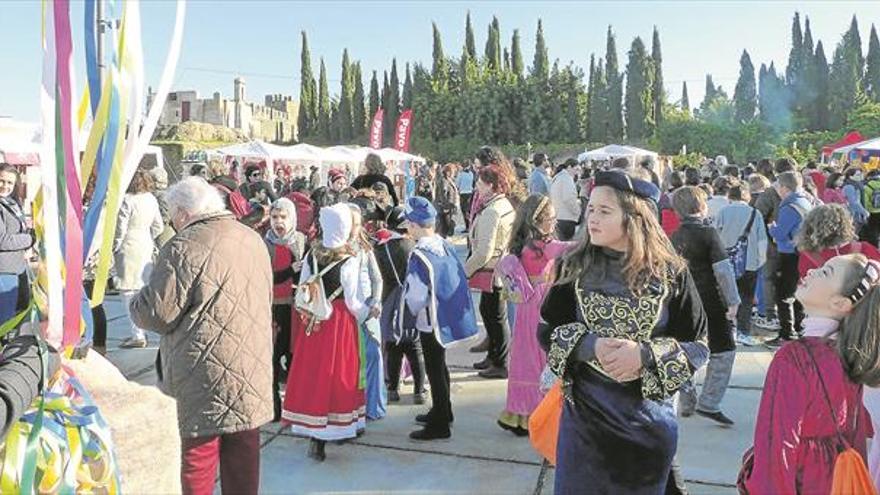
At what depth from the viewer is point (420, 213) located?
474 centimetres

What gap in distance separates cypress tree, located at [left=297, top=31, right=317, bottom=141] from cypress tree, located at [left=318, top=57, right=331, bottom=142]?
2.42ft

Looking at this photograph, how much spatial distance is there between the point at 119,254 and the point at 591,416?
212 inches

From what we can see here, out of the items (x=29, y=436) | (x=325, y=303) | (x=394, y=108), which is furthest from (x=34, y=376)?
(x=394, y=108)

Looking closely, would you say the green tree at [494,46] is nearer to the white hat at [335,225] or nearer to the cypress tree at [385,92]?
the cypress tree at [385,92]

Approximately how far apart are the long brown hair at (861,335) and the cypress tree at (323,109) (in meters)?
62.0

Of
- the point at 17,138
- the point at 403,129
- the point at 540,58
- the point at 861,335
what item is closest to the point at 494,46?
the point at 540,58

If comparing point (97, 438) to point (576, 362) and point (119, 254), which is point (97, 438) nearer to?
point (576, 362)

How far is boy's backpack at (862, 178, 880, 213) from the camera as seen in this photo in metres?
9.70

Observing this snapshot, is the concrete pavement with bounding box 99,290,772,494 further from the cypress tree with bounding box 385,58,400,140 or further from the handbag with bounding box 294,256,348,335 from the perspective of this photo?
the cypress tree with bounding box 385,58,400,140

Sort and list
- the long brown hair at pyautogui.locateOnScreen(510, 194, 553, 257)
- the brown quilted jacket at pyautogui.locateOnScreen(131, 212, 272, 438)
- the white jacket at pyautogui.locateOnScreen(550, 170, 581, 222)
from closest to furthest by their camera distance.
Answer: the brown quilted jacket at pyautogui.locateOnScreen(131, 212, 272, 438)
the long brown hair at pyautogui.locateOnScreen(510, 194, 553, 257)
the white jacket at pyautogui.locateOnScreen(550, 170, 581, 222)

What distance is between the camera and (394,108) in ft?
201

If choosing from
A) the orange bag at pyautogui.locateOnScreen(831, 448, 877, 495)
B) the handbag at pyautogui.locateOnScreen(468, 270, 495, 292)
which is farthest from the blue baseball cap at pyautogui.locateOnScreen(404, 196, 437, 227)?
the orange bag at pyautogui.locateOnScreen(831, 448, 877, 495)

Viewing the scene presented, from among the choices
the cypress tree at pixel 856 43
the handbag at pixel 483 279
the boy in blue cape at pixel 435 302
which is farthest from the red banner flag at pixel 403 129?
the cypress tree at pixel 856 43

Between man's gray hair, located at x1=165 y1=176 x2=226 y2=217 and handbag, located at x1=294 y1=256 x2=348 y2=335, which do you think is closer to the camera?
man's gray hair, located at x1=165 y1=176 x2=226 y2=217
